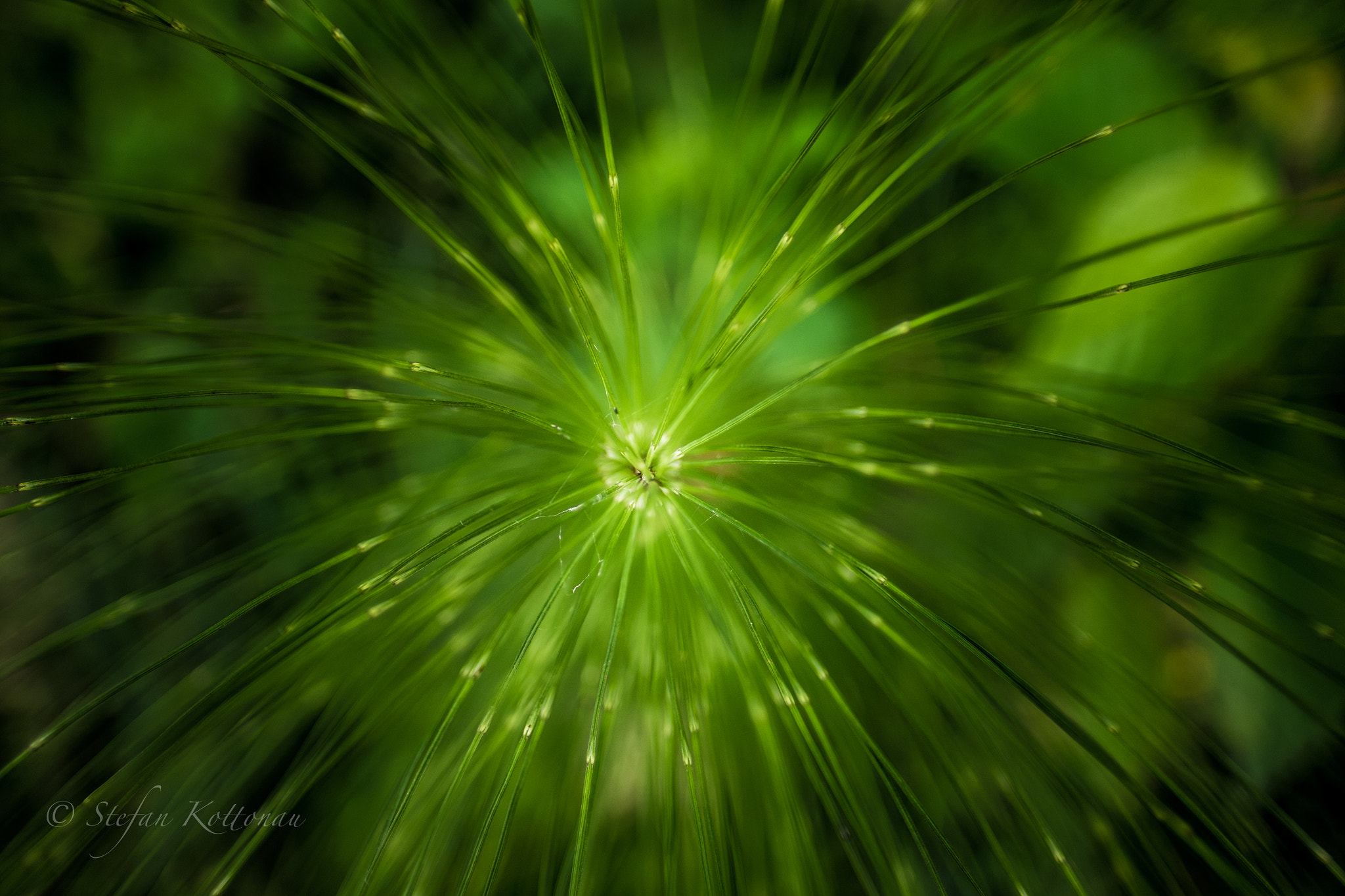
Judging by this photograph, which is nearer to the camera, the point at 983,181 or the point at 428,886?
the point at 428,886

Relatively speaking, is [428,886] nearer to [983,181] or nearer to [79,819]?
[79,819]

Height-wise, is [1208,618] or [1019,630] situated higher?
[1208,618]

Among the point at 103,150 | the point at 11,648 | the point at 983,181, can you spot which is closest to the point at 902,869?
the point at 983,181

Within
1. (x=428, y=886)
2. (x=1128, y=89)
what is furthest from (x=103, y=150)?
(x=1128, y=89)

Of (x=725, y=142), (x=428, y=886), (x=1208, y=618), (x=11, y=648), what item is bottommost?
(x=11, y=648)

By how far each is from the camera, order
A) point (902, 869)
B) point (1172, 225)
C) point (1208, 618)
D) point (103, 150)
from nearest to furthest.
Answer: point (902, 869), point (1172, 225), point (1208, 618), point (103, 150)

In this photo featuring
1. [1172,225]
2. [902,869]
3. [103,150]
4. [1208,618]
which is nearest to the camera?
[902,869]
